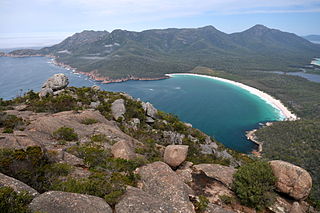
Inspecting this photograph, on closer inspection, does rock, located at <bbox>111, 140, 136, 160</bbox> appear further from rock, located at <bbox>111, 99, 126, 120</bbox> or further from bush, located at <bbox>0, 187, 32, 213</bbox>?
rock, located at <bbox>111, 99, 126, 120</bbox>

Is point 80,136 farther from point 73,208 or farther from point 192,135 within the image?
point 192,135

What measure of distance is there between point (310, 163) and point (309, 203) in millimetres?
74121

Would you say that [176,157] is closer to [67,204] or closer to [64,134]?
[67,204]

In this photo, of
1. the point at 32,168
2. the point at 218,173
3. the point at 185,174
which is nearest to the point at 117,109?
the point at 185,174

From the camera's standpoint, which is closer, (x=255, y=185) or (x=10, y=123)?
(x=255, y=185)

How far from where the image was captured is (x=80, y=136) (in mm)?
22891

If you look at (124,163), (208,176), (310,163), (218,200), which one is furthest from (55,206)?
(310,163)

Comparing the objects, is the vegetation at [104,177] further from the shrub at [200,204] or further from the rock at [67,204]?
the shrub at [200,204]

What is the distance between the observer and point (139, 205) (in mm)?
10789

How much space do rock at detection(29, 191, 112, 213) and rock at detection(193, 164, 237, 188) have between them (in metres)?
11.7

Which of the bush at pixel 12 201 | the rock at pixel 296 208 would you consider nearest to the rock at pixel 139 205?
the bush at pixel 12 201

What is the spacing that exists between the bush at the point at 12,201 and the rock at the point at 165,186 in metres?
7.94

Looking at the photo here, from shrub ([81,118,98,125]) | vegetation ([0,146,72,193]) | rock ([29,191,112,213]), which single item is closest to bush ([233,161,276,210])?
rock ([29,191,112,213])

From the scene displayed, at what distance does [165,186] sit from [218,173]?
281 inches
